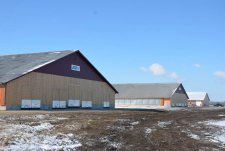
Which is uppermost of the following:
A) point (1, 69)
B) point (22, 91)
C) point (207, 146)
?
point (1, 69)

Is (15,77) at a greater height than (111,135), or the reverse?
(15,77)

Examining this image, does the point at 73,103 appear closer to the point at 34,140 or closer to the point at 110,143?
the point at 110,143

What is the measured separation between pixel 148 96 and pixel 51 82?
4668 centimetres

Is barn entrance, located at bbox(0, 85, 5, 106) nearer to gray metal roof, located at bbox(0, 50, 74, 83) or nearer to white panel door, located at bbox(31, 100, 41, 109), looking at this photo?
gray metal roof, located at bbox(0, 50, 74, 83)

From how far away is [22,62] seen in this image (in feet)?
133

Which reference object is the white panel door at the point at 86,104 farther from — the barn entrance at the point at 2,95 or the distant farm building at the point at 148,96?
the distant farm building at the point at 148,96

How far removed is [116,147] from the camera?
12.8m

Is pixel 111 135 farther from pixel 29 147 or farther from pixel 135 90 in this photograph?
pixel 135 90

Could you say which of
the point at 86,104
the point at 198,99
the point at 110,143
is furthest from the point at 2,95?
the point at 198,99

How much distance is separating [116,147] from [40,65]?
2618cm

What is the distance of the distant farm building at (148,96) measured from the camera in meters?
82.4

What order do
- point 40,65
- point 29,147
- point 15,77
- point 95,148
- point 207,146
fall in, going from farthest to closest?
1. point 40,65
2. point 15,77
3. point 207,146
4. point 95,148
5. point 29,147

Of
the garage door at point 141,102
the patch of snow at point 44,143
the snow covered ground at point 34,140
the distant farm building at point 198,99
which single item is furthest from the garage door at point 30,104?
the distant farm building at point 198,99

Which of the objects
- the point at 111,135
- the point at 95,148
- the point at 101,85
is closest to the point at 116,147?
the point at 95,148
